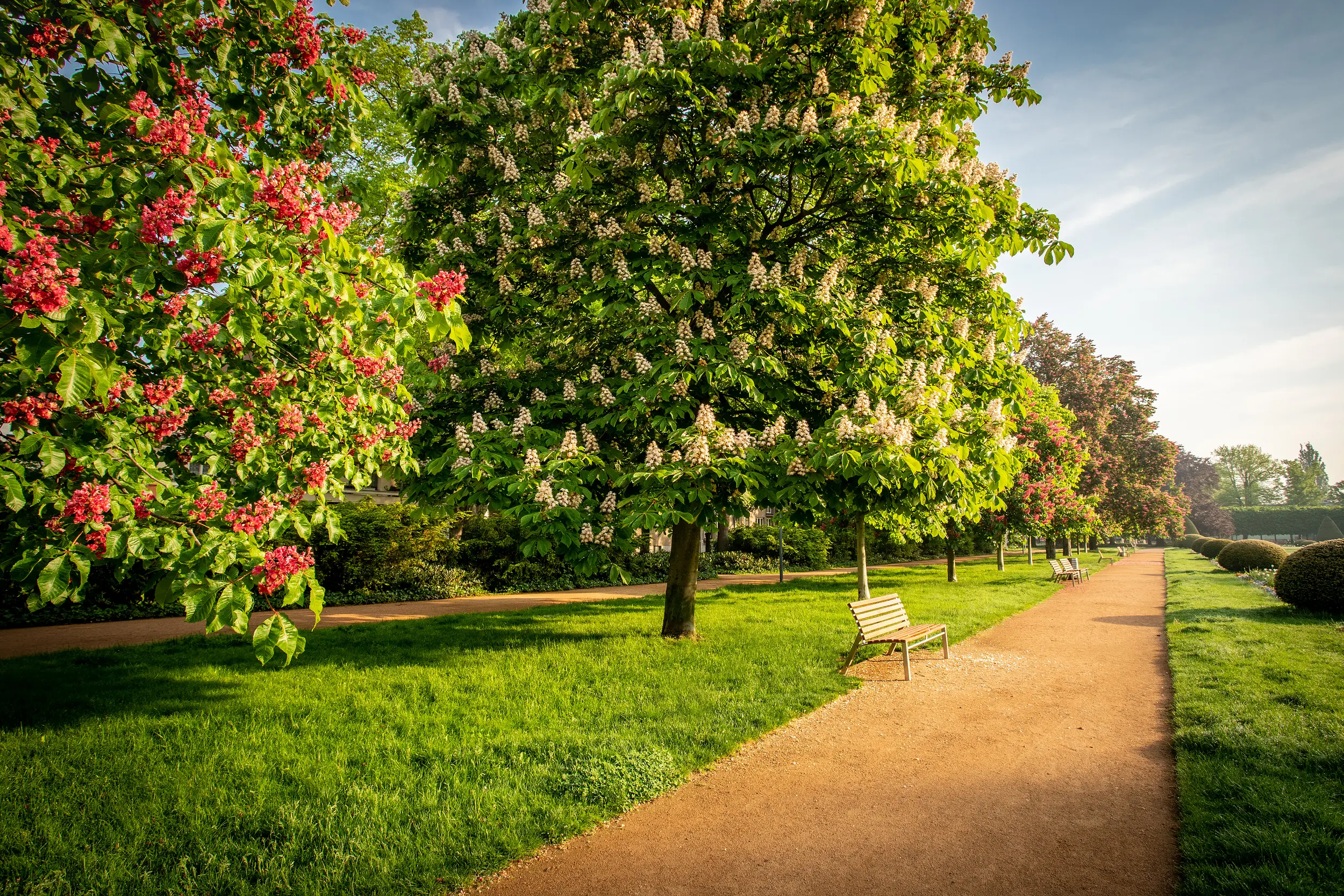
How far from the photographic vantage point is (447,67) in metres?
9.65

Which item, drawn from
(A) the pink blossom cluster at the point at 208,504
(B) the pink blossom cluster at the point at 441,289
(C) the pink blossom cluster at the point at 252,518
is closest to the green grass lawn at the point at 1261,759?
(B) the pink blossom cluster at the point at 441,289

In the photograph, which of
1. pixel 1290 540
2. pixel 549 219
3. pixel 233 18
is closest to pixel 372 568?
pixel 549 219

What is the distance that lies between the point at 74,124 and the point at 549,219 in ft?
16.0

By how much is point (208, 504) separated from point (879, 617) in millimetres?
7740

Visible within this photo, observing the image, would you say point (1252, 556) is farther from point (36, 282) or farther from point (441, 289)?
point (36, 282)

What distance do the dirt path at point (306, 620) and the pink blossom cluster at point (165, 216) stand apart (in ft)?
17.9

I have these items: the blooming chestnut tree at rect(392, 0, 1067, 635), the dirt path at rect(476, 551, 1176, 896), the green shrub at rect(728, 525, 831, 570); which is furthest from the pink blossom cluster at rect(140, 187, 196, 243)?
the green shrub at rect(728, 525, 831, 570)

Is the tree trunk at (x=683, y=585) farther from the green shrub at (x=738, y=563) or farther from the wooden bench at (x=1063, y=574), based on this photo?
the wooden bench at (x=1063, y=574)

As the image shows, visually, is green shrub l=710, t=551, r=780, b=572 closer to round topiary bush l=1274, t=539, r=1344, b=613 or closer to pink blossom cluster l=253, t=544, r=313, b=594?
round topiary bush l=1274, t=539, r=1344, b=613

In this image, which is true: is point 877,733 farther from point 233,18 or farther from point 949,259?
point 233,18

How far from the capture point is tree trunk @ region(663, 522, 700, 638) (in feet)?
34.5

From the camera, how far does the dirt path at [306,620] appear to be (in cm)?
957

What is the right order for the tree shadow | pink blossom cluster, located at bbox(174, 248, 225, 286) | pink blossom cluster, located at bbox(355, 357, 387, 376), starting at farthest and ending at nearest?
the tree shadow → pink blossom cluster, located at bbox(355, 357, 387, 376) → pink blossom cluster, located at bbox(174, 248, 225, 286)

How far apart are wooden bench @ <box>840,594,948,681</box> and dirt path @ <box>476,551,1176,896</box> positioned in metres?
0.69
